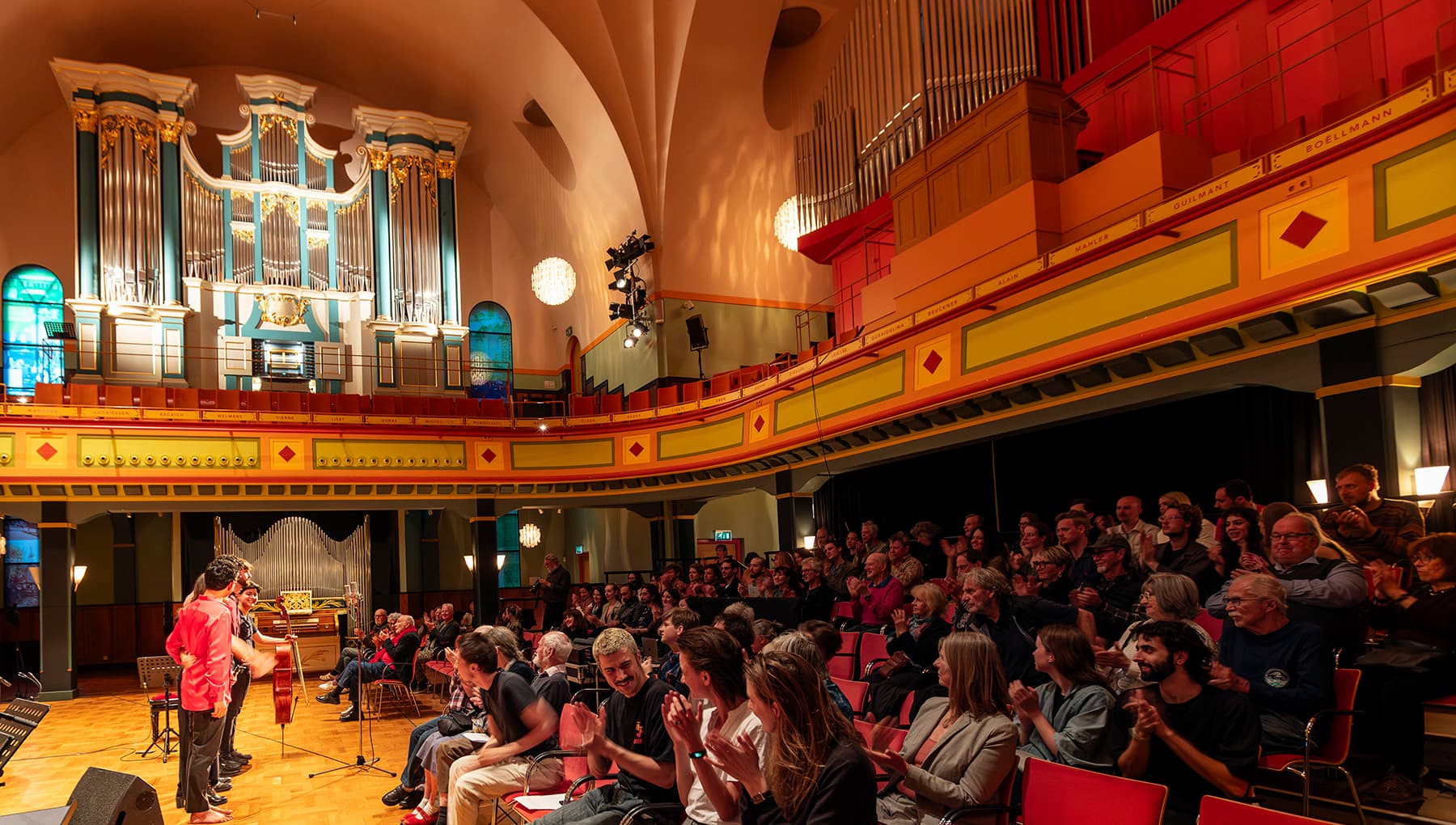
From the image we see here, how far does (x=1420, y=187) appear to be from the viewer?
4766 mm

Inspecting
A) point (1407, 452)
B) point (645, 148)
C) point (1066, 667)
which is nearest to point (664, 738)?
point (1066, 667)

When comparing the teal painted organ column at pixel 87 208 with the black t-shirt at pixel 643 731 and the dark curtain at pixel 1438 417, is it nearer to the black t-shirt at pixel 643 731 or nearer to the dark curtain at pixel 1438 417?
the black t-shirt at pixel 643 731

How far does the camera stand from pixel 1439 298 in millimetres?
4949

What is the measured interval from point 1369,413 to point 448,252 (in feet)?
50.2

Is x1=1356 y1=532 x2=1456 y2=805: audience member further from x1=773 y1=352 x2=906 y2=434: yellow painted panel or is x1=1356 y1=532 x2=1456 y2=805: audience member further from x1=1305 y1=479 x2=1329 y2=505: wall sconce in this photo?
x1=773 y1=352 x2=906 y2=434: yellow painted panel

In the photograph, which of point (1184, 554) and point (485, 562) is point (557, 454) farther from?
point (1184, 554)

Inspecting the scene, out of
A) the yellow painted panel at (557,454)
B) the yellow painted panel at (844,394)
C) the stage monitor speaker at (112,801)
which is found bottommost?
the stage monitor speaker at (112,801)

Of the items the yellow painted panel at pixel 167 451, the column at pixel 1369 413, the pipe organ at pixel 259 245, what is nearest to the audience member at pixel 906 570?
the column at pixel 1369 413

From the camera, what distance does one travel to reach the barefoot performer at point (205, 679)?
586cm

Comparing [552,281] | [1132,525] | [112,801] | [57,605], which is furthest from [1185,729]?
[57,605]

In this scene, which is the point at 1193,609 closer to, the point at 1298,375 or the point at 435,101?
the point at 1298,375

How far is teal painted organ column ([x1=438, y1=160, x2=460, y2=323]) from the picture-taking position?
56.8ft

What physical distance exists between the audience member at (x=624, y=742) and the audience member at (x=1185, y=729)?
1.65 meters

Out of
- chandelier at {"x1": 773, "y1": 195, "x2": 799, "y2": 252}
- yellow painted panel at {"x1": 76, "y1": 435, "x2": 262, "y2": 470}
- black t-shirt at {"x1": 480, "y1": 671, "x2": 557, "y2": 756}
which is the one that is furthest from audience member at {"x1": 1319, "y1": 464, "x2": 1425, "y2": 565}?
yellow painted panel at {"x1": 76, "y1": 435, "x2": 262, "y2": 470}
